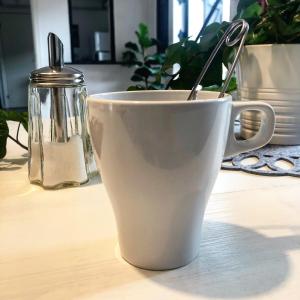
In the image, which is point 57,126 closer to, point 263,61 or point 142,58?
point 263,61

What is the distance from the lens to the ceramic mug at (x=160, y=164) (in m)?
0.18

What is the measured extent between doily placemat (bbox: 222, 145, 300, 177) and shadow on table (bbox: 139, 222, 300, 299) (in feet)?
0.53

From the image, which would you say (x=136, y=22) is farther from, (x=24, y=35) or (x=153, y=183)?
(x=24, y=35)

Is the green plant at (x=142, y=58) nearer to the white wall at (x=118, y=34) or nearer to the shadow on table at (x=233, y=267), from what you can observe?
the white wall at (x=118, y=34)

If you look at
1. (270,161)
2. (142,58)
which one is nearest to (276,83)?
(270,161)

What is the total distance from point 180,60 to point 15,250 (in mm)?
413

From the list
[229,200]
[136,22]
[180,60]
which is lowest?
[229,200]

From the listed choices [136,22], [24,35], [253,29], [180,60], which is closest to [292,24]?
[253,29]

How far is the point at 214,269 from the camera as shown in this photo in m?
0.22

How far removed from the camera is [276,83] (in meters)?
0.51

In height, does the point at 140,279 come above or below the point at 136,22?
below

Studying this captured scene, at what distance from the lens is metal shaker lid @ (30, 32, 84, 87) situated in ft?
1.24

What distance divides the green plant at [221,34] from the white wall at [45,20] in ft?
7.00

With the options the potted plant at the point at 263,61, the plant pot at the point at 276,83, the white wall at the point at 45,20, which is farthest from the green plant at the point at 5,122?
the white wall at the point at 45,20
